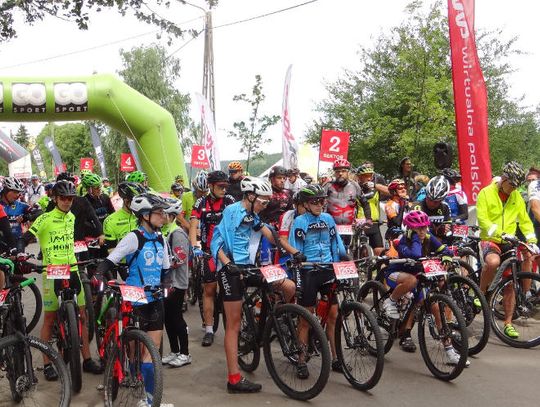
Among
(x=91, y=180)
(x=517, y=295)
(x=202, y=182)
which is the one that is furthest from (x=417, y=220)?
(x=91, y=180)

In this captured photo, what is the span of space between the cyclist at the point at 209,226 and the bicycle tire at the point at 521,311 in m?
3.41

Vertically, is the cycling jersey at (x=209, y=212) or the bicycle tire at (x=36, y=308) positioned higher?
the cycling jersey at (x=209, y=212)

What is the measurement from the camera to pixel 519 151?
2719cm

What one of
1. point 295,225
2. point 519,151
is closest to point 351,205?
point 295,225

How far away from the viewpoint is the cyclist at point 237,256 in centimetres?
518

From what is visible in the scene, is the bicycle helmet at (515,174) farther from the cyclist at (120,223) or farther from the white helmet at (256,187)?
the cyclist at (120,223)

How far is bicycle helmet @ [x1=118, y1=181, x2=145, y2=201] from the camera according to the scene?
19.1 feet

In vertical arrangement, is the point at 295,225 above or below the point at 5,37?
below

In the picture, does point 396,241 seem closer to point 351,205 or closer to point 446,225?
point 446,225

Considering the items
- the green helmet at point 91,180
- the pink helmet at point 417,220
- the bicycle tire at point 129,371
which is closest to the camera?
the bicycle tire at point 129,371

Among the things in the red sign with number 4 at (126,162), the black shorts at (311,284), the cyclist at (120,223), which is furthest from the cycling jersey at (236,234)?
the red sign with number 4 at (126,162)

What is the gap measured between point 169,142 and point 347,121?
37.3ft

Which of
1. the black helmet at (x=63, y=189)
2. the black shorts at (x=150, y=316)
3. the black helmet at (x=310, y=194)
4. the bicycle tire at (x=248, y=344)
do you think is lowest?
the bicycle tire at (x=248, y=344)

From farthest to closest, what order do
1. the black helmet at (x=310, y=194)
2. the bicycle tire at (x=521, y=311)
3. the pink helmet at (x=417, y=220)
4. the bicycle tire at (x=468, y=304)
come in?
the bicycle tire at (x=521, y=311) < the bicycle tire at (x=468, y=304) < the pink helmet at (x=417, y=220) < the black helmet at (x=310, y=194)
